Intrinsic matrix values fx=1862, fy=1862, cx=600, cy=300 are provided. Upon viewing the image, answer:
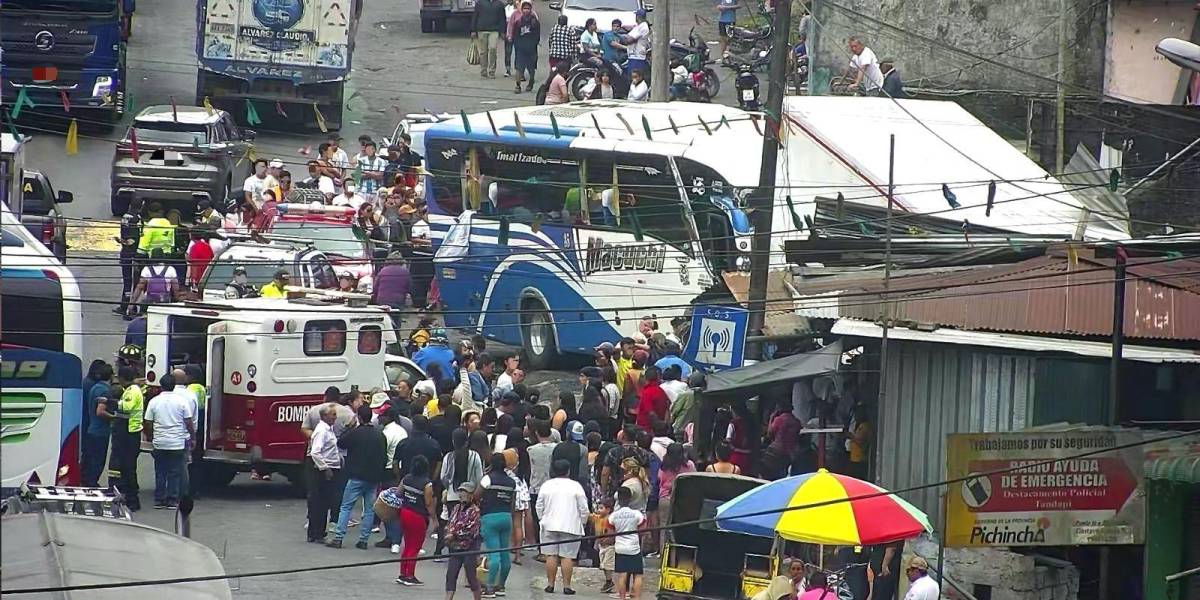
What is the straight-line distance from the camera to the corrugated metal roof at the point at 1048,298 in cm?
1540

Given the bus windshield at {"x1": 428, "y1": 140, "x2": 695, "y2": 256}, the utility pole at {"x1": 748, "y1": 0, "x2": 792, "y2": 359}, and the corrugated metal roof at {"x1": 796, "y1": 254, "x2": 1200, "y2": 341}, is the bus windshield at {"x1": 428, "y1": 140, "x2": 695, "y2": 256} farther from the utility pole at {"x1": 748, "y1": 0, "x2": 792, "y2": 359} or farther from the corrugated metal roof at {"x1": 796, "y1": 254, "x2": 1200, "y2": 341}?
the corrugated metal roof at {"x1": 796, "y1": 254, "x2": 1200, "y2": 341}

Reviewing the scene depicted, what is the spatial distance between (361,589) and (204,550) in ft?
16.2

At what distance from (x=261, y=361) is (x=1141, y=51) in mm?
16343

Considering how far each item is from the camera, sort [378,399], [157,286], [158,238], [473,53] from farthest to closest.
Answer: [473,53] < [158,238] < [157,286] < [378,399]

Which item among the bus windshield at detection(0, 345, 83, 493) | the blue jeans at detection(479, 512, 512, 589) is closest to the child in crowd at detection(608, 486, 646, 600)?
the blue jeans at detection(479, 512, 512, 589)

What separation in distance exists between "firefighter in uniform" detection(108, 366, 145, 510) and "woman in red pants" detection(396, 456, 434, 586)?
2838 millimetres

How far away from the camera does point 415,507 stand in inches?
617

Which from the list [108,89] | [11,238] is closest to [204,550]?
[11,238]

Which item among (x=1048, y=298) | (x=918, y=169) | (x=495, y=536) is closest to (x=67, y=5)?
(x=918, y=169)

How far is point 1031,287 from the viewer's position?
54.2ft

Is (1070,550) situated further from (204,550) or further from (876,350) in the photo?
(204,550)

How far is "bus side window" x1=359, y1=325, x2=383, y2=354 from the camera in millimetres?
Result: 18734

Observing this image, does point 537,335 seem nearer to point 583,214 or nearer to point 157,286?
point 583,214

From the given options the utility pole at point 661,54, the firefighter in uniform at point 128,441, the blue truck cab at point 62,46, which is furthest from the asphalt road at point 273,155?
the utility pole at point 661,54
